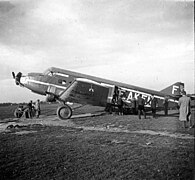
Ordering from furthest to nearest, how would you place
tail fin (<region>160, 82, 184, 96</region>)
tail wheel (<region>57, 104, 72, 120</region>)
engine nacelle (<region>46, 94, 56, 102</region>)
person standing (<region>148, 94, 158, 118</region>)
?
tail fin (<region>160, 82, 184, 96</region>) → person standing (<region>148, 94, 158, 118</region>) → engine nacelle (<region>46, 94, 56, 102</region>) → tail wheel (<region>57, 104, 72, 120</region>)

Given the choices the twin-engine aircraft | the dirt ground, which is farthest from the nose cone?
the dirt ground

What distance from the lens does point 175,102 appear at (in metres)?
16.1

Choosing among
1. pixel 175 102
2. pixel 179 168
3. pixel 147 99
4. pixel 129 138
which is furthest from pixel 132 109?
pixel 179 168

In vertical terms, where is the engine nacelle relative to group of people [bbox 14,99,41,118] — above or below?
above

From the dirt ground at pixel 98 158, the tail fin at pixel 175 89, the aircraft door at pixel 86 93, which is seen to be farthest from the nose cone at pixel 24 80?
the tail fin at pixel 175 89

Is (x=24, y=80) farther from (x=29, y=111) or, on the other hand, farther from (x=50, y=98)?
(x=50, y=98)

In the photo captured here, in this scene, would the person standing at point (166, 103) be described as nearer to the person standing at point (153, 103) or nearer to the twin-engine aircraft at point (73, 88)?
the twin-engine aircraft at point (73, 88)

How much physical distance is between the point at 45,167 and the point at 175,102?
555 inches

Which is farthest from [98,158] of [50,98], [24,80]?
[24,80]

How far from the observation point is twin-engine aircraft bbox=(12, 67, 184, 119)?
529 inches

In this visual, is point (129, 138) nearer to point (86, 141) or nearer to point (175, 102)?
point (86, 141)

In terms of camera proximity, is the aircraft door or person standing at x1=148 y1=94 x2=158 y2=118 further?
person standing at x1=148 y1=94 x2=158 y2=118

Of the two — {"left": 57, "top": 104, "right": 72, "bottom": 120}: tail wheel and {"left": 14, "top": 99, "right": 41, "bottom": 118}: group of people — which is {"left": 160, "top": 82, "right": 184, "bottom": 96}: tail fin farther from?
{"left": 14, "top": 99, "right": 41, "bottom": 118}: group of people

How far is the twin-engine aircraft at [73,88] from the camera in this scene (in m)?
13.4
